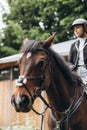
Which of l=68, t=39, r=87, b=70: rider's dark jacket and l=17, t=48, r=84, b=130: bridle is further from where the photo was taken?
l=68, t=39, r=87, b=70: rider's dark jacket

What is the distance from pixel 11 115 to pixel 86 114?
1268 centimetres

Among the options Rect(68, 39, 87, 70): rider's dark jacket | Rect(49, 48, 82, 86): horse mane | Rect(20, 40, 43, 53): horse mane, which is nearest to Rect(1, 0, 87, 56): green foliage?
Rect(68, 39, 87, 70): rider's dark jacket

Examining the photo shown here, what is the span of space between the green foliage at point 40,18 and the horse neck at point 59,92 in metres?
20.0

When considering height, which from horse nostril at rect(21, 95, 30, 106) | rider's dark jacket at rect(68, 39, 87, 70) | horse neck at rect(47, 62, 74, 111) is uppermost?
rider's dark jacket at rect(68, 39, 87, 70)

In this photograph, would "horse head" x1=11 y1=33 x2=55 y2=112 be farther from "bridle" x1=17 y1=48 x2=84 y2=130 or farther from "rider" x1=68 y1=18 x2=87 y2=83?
"rider" x1=68 y1=18 x2=87 y2=83

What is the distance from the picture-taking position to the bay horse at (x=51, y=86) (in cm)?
A: 522

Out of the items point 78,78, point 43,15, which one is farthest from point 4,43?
point 78,78

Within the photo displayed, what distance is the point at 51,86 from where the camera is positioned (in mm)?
5633

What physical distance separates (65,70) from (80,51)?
1.72 ft

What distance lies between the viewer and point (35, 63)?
5.29 metres

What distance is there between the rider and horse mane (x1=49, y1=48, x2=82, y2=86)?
22 centimetres

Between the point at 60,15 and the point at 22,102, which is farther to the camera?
the point at 60,15

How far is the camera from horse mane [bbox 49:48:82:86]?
18.5 ft

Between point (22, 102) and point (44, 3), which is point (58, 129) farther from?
point (44, 3)
